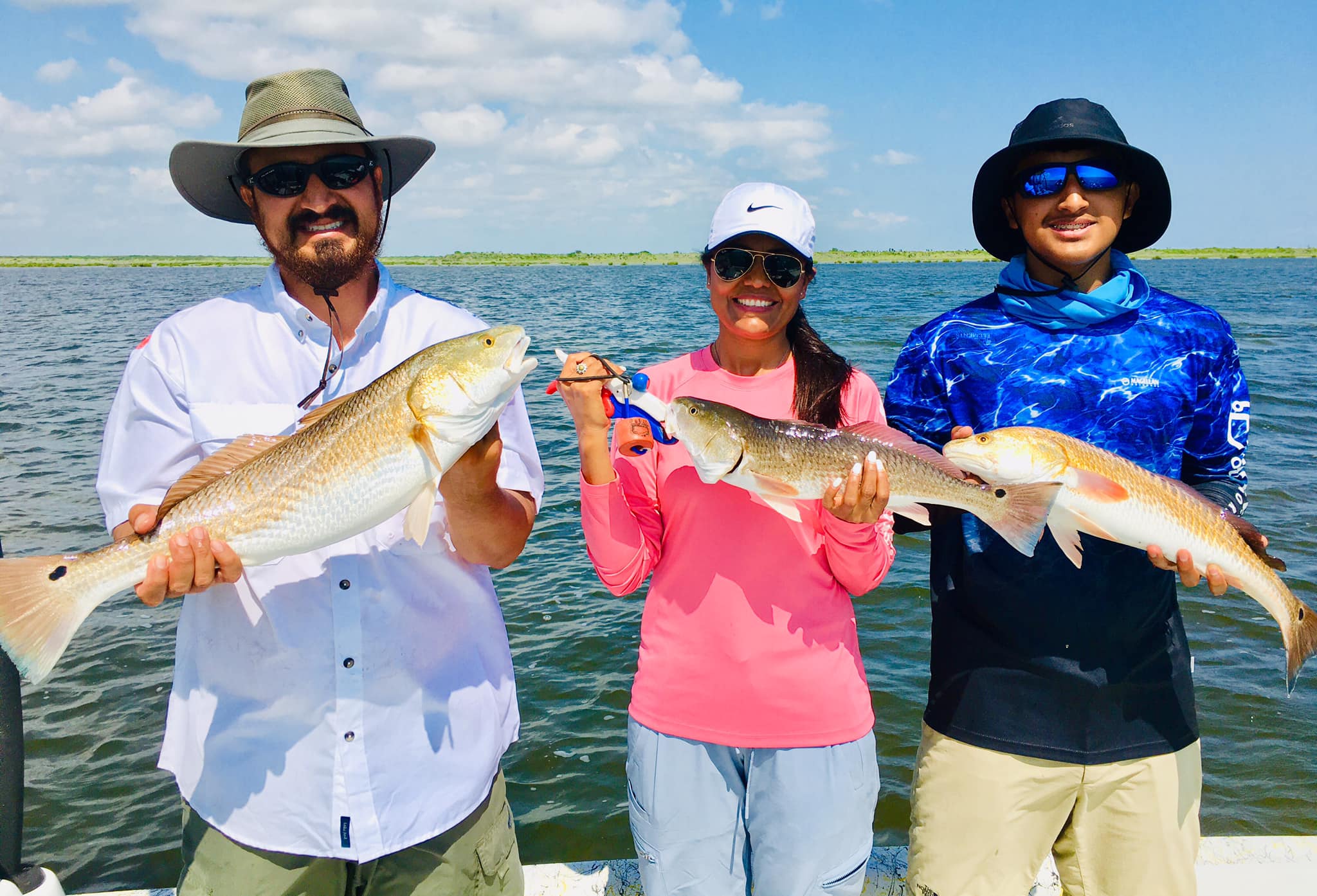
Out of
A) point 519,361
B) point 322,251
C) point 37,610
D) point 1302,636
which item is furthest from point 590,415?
point 1302,636

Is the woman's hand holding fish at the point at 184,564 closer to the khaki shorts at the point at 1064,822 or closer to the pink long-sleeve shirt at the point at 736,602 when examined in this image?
the pink long-sleeve shirt at the point at 736,602

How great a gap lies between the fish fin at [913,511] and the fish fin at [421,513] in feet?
5.70

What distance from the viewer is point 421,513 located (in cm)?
277

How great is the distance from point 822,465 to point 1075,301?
1.26 meters

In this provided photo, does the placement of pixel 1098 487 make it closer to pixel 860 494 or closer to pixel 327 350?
pixel 860 494

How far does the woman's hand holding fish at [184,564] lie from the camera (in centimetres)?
266

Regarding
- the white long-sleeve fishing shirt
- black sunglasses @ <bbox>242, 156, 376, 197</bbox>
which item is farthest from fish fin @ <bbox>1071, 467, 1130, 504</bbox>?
black sunglasses @ <bbox>242, 156, 376, 197</bbox>

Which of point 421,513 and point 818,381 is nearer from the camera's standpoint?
point 421,513

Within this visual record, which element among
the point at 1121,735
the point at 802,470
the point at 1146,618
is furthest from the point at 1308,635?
the point at 802,470

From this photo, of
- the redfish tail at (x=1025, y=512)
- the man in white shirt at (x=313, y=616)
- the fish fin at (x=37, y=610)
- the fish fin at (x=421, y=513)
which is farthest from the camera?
the redfish tail at (x=1025, y=512)

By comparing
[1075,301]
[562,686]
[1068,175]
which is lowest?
[562,686]

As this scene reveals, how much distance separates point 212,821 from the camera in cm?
287

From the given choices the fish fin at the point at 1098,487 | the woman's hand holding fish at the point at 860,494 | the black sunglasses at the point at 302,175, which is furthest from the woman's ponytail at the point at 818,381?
the black sunglasses at the point at 302,175

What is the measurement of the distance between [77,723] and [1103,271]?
8.67 meters
